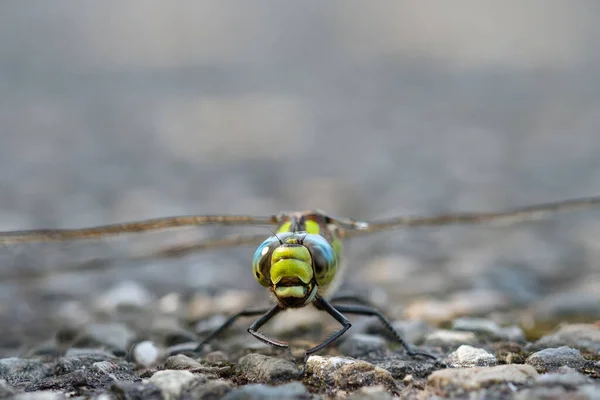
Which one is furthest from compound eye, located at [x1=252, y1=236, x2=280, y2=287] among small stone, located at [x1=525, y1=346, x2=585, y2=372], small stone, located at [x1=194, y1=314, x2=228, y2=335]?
small stone, located at [x1=525, y1=346, x2=585, y2=372]

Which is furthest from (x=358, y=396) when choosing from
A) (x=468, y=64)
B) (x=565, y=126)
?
(x=468, y=64)

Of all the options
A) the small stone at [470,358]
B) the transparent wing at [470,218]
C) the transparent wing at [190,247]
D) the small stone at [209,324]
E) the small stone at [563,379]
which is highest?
the transparent wing at [190,247]

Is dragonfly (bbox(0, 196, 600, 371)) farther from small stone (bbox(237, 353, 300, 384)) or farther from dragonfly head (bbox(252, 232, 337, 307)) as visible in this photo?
small stone (bbox(237, 353, 300, 384))

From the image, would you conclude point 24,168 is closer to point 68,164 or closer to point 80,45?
point 68,164

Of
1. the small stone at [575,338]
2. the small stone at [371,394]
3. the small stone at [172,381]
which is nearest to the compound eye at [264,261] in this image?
the small stone at [172,381]

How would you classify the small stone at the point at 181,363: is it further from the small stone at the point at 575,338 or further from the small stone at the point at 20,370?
the small stone at the point at 575,338

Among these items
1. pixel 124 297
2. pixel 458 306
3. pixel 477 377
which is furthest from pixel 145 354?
pixel 458 306

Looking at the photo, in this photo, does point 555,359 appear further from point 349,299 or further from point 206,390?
point 206,390
